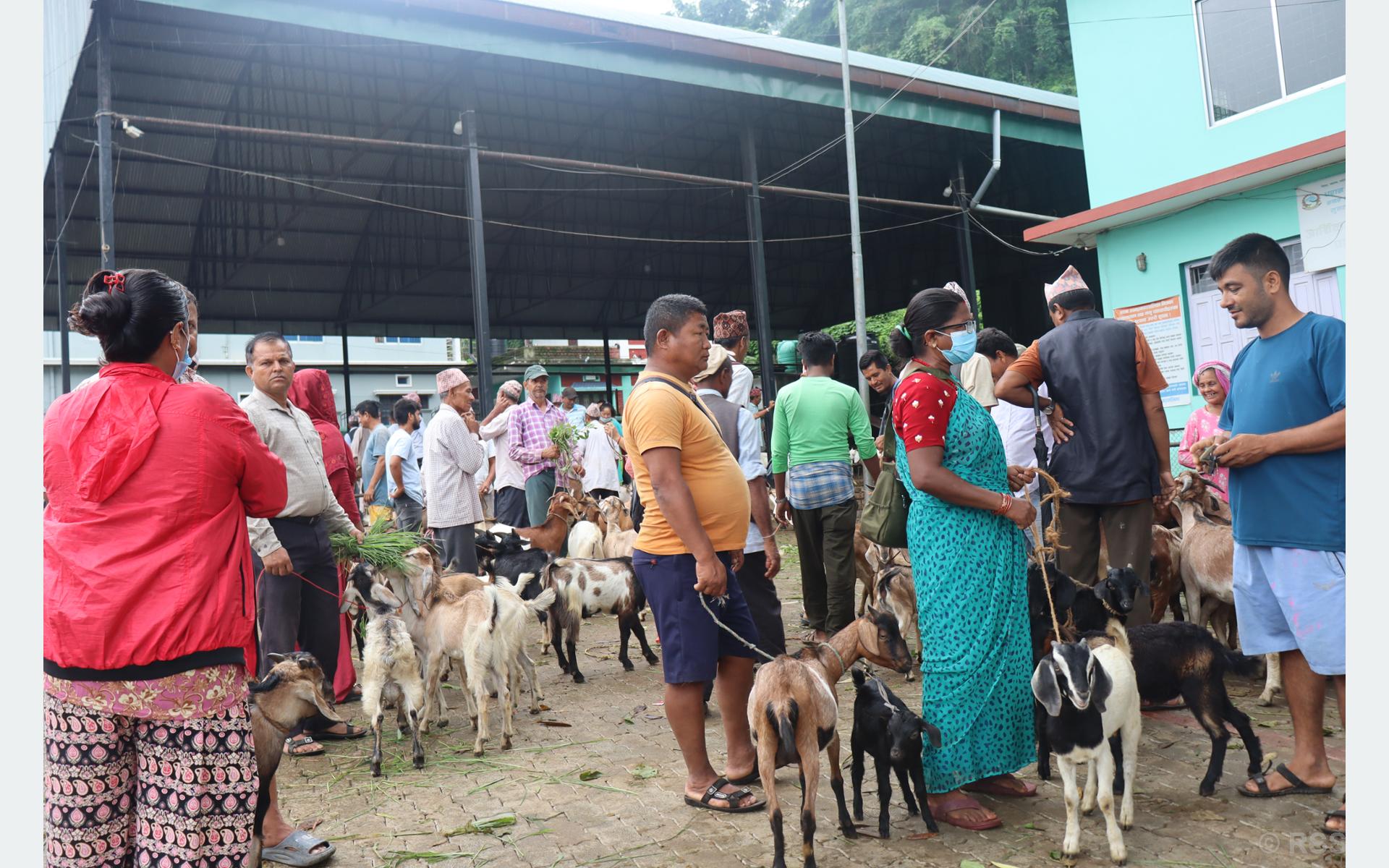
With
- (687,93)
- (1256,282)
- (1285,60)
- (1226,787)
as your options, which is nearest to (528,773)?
(1226,787)

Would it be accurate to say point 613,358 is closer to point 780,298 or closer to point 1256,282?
point 780,298

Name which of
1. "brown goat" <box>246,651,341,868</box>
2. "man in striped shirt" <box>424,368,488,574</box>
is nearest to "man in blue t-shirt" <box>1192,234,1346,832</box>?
"brown goat" <box>246,651,341,868</box>


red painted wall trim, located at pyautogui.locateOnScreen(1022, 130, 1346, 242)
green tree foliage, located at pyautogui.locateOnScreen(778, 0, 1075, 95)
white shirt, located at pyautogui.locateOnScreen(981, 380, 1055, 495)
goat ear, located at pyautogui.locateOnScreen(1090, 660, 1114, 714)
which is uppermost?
green tree foliage, located at pyautogui.locateOnScreen(778, 0, 1075, 95)

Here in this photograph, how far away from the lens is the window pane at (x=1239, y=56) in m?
10.3

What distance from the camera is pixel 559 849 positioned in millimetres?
3734

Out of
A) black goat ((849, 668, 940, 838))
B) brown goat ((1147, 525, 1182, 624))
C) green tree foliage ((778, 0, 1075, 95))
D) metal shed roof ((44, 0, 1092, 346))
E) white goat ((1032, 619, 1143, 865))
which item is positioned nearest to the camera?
white goat ((1032, 619, 1143, 865))

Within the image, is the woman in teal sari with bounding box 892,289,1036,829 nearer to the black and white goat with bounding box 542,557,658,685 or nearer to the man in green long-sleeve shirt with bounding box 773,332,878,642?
the man in green long-sleeve shirt with bounding box 773,332,878,642

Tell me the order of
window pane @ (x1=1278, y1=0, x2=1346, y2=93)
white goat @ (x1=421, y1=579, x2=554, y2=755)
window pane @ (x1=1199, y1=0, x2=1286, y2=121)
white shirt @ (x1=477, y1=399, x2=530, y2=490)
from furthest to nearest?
window pane @ (x1=1199, y1=0, x2=1286, y2=121), window pane @ (x1=1278, y1=0, x2=1346, y2=93), white shirt @ (x1=477, y1=399, x2=530, y2=490), white goat @ (x1=421, y1=579, x2=554, y2=755)

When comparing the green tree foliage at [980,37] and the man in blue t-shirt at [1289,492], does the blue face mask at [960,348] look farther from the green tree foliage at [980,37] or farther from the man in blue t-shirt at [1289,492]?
the green tree foliage at [980,37]

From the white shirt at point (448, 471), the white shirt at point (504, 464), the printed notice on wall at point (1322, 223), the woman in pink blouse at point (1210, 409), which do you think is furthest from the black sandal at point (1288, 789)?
the printed notice on wall at point (1322, 223)

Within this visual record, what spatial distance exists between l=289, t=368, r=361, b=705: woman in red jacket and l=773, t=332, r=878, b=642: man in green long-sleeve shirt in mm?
3026

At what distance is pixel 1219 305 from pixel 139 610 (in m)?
10.4

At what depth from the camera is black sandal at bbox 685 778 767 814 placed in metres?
3.94

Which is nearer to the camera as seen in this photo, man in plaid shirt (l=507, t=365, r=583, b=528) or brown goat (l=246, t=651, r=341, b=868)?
brown goat (l=246, t=651, r=341, b=868)
